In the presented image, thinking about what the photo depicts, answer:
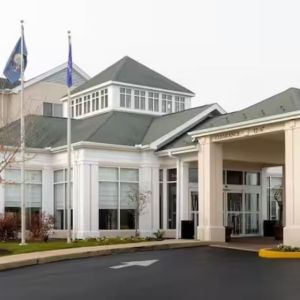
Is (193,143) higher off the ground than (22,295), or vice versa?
(193,143)

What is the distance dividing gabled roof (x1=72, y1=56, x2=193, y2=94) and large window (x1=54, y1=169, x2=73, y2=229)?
23.6 feet

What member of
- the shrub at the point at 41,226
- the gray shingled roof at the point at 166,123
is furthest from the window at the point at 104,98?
the shrub at the point at 41,226

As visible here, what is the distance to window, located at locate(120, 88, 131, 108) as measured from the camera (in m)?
35.4

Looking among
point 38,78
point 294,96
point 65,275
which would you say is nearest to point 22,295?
point 65,275

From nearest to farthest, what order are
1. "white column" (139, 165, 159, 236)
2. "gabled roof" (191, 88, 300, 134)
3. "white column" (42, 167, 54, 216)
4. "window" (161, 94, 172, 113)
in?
"gabled roof" (191, 88, 300, 134)
"white column" (139, 165, 159, 236)
"white column" (42, 167, 54, 216)
"window" (161, 94, 172, 113)

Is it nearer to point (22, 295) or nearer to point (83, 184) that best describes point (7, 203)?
point (83, 184)

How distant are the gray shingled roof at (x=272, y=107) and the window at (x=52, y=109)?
63.4 ft

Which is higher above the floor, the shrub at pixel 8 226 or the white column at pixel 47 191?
the white column at pixel 47 191

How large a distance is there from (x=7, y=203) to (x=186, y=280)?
58.9 feet

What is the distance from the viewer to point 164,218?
30.1m

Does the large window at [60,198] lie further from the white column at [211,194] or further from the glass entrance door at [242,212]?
the glass entrance door at [242,212]

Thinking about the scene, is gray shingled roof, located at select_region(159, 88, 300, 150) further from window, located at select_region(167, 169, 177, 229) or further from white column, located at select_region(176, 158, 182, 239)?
window, located at select_region(167, 169, 177, 229)

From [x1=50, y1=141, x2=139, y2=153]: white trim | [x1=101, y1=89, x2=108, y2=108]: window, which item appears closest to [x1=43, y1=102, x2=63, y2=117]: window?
[x1=101, y1=89, x2=108, y2=108]: window

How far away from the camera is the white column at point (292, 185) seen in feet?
69.9
